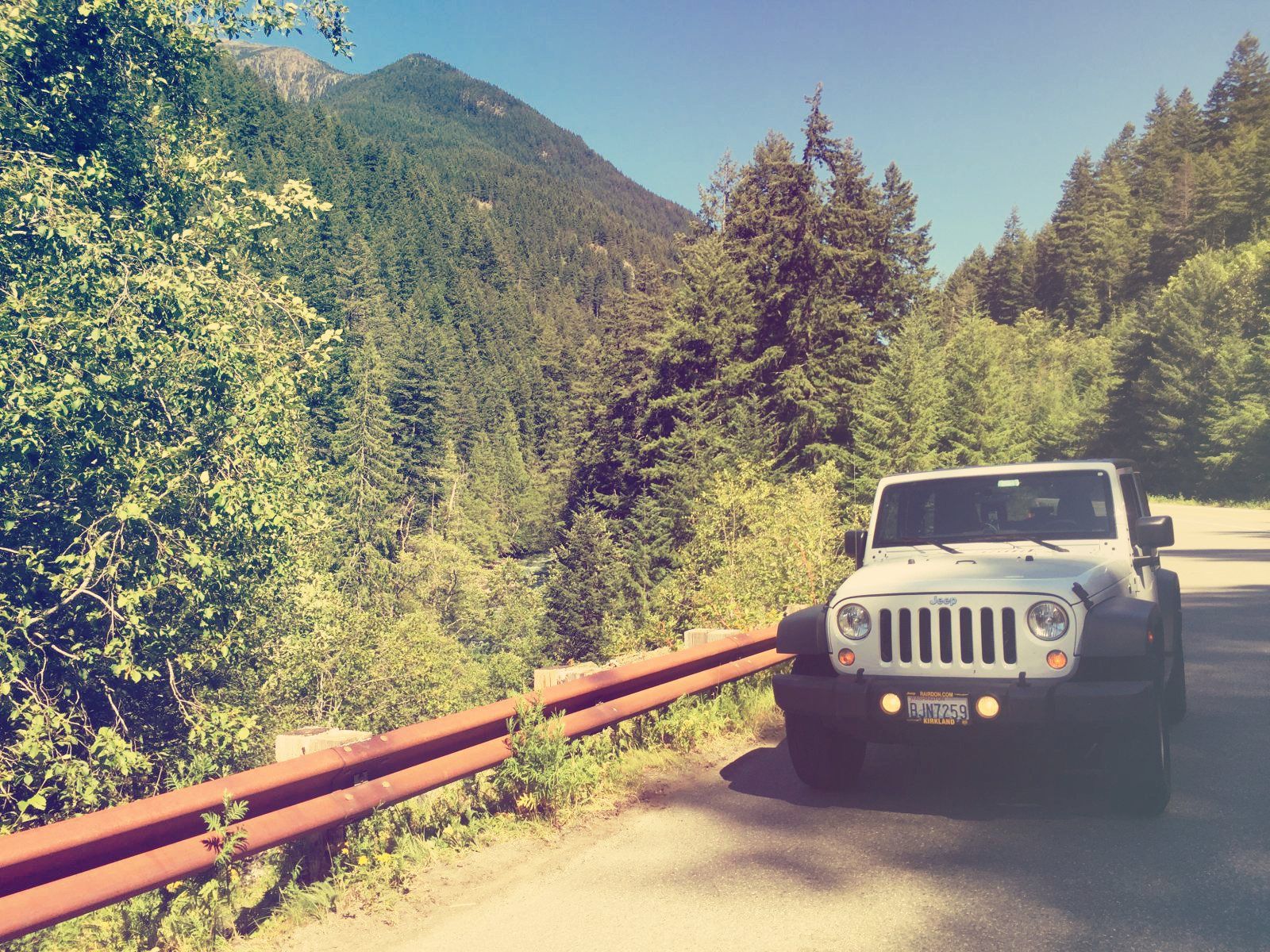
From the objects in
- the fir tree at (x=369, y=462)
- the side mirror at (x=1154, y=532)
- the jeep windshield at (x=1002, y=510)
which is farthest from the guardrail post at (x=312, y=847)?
the fir tree at (x=369, y=462)

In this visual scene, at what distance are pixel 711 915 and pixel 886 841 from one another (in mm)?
1341

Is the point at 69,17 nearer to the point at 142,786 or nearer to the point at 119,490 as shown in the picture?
the point at 119,490

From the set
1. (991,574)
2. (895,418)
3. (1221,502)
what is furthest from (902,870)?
(1221,502)

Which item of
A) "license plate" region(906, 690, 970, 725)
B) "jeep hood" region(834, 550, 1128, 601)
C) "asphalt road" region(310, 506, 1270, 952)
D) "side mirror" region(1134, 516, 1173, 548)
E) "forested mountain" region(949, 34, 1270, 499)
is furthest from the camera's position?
"forested mountain" region(949, 34, 1270, 499)

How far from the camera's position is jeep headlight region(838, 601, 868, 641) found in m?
5.35

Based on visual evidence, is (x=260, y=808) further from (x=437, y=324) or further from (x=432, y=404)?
(x=437, y=324)

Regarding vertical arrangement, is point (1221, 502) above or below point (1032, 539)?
below

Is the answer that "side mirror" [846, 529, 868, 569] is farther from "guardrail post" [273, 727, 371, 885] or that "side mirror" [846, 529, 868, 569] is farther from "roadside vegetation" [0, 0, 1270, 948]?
"guardrail post" [273, 727, 371, 885]

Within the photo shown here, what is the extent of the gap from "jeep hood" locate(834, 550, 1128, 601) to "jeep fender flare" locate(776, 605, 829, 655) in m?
0.20

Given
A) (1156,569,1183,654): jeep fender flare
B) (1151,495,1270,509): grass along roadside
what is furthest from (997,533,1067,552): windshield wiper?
(1151,495,1270,509): grass along roadside

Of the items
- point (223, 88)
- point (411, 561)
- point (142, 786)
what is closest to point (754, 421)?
point (411, 561)

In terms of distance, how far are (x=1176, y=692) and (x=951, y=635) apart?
337 centimetres

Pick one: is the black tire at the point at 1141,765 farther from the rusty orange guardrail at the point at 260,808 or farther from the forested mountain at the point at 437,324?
the forested mountain at the point at 437,324

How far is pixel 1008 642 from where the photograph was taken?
4879mm
